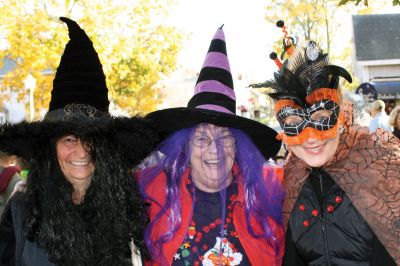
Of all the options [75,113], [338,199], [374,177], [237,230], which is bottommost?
[237,230]

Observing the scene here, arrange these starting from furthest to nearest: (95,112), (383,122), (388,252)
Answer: (383,122), (95,112), (388,252)

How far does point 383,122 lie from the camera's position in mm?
8180

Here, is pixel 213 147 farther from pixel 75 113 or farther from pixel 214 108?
pixel 75 113

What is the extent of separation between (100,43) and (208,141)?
28.3 ft

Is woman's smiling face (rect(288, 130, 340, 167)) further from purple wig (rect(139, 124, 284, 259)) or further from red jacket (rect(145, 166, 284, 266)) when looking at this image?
red jacket (rect(145, 166, 284, 266))

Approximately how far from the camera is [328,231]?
2510 millimetres

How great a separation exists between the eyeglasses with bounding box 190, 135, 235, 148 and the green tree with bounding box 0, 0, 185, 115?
19.9 feet

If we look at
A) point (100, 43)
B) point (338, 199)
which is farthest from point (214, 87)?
point (100, 43)

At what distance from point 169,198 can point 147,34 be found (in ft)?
34.8

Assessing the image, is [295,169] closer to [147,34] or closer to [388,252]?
[388,252]

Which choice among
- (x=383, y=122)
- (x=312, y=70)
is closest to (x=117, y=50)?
(x=383, y=122)

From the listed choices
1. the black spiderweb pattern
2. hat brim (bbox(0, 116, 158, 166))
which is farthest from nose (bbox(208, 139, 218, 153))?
the black spiderweb pattern

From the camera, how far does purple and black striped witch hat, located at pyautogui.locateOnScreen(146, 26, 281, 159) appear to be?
118 inches

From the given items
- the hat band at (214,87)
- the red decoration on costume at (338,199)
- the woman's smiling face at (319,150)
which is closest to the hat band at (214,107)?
the hat band at (214,87)
